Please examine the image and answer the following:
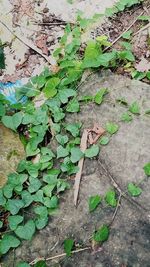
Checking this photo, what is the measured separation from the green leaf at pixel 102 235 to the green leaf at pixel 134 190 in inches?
12.7

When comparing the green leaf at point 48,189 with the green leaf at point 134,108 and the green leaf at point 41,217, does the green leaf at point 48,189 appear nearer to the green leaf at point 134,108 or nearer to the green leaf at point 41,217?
the green leaf at point 41,217

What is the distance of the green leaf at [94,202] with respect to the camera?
2.97 metres

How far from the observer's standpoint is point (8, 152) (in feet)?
11.1

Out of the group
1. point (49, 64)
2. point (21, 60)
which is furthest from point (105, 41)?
point (21, 60)

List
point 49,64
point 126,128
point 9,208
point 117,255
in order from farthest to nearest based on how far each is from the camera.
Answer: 1. point 49,64
2. point 126,128
3. point 9,208
4. point 117,255

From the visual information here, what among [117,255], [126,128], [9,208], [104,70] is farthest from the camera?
[104,70]

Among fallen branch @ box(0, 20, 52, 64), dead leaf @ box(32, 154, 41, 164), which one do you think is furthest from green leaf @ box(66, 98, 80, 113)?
fallen branch @ box(0, 20, 52, 64)

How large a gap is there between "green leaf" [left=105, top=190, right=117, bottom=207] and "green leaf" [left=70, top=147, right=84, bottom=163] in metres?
0.38

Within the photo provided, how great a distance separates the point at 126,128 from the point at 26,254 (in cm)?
126

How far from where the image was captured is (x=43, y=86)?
3.72 metres

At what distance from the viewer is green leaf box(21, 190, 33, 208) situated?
3072 mm

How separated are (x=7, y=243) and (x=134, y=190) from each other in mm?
1020

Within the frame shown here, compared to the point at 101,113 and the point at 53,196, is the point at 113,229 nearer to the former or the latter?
the point at 53,196

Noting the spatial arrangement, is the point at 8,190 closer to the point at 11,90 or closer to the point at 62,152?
the point at 62,152
